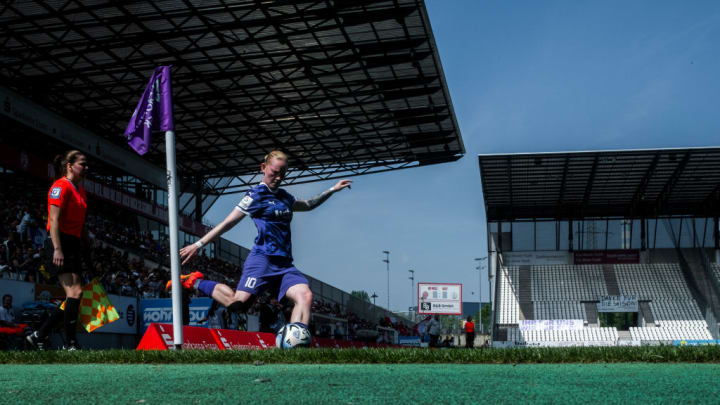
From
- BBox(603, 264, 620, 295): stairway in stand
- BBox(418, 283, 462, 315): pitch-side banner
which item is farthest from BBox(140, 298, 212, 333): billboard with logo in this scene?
BBox(603, 264, 620, 295): stairway in stand

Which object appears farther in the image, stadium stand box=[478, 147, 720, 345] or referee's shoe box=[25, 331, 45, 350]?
stadium stand box=[478, 147, 720, 345]

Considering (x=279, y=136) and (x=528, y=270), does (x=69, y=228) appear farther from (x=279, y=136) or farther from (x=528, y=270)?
(x=528, y=270)

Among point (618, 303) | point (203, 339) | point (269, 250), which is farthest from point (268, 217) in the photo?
point (618, 303)

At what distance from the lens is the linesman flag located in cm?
777

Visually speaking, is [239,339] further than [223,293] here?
Yes

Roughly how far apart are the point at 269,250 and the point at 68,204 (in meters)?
2.04

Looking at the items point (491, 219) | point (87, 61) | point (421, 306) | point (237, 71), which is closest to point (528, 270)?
point (491, 219)

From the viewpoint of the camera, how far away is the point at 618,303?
1748 inches

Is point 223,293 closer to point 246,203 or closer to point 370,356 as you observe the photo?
point 246,203

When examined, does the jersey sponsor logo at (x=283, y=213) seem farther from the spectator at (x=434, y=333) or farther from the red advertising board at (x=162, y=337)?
the spectator at (x=434, y=333)

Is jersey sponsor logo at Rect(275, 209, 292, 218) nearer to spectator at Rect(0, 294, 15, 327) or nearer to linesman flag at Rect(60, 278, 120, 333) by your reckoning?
linesman flag at Rect(60, 278, 120, 333)

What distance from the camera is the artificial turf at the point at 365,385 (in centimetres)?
342

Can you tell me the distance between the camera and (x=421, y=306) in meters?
37.2

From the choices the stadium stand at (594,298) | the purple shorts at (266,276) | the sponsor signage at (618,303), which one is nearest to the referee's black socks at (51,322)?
the purple shorts at (266,276)
